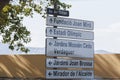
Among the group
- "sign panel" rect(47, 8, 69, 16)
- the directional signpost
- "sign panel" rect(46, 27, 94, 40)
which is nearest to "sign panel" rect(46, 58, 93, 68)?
the directional signpost

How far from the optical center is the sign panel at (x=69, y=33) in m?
11.8

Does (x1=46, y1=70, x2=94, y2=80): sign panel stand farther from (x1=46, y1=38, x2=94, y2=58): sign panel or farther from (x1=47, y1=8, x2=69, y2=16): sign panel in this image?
(x1=47, y1=8, x2=69, y2=16): sign panel

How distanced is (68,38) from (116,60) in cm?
1194

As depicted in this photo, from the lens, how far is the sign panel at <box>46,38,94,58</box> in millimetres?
11656

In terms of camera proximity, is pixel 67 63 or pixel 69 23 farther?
pixel 69 23

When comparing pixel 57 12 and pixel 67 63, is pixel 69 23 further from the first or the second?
pixel 67 63

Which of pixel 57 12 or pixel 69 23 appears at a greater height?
pixel 57 12

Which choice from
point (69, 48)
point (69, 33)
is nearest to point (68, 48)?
point (69, 48)

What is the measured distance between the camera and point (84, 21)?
1271cm

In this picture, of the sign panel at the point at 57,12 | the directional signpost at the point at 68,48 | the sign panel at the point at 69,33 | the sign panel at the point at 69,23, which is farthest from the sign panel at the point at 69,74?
the sign panel at the point at 57,12

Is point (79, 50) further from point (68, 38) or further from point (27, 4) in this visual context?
point (27, 4)

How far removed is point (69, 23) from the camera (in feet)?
40.5

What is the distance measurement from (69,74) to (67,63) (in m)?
0.32

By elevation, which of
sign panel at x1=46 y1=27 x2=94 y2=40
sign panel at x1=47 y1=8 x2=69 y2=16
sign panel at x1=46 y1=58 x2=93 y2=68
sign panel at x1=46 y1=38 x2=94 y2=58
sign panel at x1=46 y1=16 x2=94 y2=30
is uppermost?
sign panel at x1=47 y1=8 x2=69 y2=16
